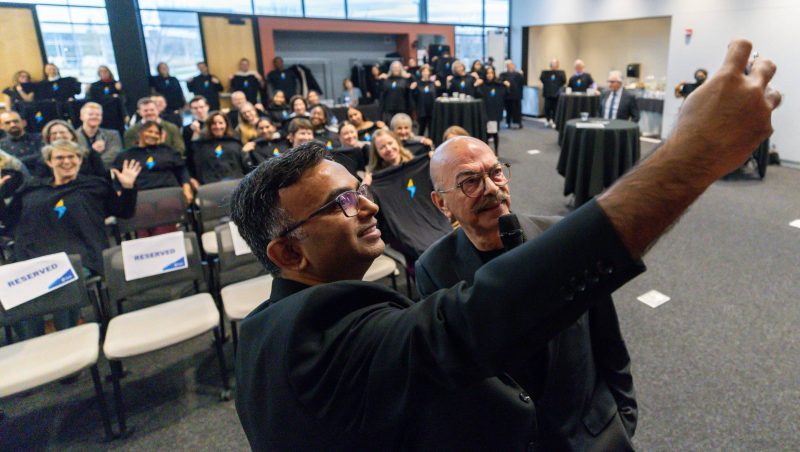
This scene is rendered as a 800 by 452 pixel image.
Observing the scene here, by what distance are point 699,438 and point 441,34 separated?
12.3 meters

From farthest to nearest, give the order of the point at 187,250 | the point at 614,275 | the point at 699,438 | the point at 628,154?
the point at 628,154 < the point at 187,250 < the point at 699,438 < the point at 614,275

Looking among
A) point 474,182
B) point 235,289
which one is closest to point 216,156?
point 235,289

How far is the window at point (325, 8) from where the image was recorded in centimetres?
1121

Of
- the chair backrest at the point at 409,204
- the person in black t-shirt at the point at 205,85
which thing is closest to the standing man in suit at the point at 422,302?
the chair backrest at the point at 409,204

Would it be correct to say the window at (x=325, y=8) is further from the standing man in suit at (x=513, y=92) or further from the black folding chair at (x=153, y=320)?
the black folding chair at (x=153, y=320)

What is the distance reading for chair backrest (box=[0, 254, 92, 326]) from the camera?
8.26 ft

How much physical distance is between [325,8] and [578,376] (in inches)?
467

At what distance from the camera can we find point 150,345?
2.39 metres

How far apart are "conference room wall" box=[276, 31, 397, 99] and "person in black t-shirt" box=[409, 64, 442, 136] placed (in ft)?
8.83

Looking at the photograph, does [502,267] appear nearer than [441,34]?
Yes

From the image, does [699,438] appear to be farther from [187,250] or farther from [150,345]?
[187,250]

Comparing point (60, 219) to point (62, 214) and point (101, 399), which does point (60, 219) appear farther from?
point (101, 399)

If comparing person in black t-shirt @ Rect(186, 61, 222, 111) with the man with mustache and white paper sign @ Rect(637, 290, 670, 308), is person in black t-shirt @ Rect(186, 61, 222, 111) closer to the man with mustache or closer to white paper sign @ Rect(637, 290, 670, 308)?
white paper sign @ Rect(637, 290, 670, 308)

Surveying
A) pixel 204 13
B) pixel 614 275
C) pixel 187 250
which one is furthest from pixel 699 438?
pixel 204 13
